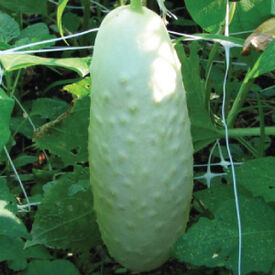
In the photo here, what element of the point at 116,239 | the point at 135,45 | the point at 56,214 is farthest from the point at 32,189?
the point at 135,45

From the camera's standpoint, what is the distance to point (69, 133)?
3.48 feet

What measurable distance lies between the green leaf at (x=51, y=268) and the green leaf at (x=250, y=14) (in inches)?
22.2

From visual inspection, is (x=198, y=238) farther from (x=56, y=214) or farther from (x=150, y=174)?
(x=56, y=214)

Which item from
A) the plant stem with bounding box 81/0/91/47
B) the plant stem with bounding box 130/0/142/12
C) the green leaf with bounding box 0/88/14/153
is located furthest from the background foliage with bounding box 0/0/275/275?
the plant stem with bounding box 81/0/91/47

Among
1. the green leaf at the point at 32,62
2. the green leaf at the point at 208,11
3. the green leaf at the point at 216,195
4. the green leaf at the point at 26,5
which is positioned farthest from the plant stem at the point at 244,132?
the green leaf at the point at 26,5

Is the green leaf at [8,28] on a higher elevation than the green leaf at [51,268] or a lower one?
higher

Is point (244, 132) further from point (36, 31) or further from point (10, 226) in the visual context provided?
point (36, 31)

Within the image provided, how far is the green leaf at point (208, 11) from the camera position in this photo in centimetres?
92

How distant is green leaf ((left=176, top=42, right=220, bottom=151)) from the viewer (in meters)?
0.99

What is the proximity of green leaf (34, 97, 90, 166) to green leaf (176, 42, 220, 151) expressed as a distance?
8.1 inches

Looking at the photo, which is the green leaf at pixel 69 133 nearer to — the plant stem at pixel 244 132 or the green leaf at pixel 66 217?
the green leaf at pixel 66 217

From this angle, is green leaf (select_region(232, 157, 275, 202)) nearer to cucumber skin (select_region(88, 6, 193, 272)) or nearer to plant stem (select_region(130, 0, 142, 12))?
cucumber skin (select_region(88, 6, 193, 272))

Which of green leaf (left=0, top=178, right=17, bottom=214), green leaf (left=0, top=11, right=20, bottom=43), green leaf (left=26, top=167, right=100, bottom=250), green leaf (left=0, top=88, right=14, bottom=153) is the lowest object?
green leaf (left=26, top=167, right=100, bottom=250)

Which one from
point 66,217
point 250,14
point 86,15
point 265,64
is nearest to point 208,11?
point 250,14
